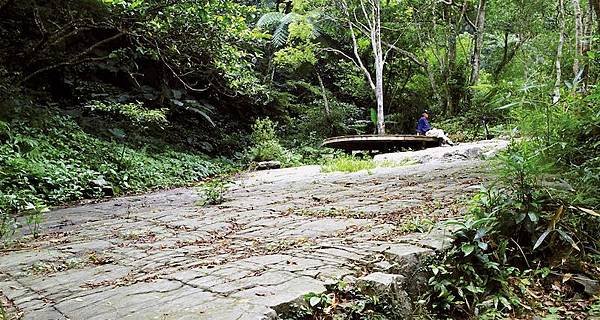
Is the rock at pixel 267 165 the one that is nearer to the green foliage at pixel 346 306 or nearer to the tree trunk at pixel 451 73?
the tree trunk at pixel 451 73

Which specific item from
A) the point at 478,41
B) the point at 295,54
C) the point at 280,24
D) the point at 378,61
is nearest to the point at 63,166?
the point at 295,54

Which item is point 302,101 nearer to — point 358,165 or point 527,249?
point 358,165

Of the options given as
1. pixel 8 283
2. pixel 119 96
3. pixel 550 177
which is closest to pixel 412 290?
pixel 550 177

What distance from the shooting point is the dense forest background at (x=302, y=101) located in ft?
9.33

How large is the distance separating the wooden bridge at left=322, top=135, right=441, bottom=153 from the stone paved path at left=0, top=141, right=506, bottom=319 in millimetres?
6790

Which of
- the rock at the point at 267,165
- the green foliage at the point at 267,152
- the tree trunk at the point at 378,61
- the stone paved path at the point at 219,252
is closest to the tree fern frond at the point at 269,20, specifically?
the tree trunk at the point at 378,61

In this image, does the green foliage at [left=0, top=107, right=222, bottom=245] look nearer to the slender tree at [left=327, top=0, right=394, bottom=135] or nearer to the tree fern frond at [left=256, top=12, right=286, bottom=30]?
the slender tree at [left=327, top=0, right=394, bottom=135]

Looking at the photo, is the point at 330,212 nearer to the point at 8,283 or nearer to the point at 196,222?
the point at 196,222

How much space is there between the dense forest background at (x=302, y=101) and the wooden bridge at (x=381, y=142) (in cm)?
47

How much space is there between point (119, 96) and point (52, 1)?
2397 millimetres

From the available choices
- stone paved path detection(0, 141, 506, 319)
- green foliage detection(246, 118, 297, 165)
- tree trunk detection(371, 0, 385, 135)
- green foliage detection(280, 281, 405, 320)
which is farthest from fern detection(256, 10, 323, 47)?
green foliage detection(280, 281, 405, 320)

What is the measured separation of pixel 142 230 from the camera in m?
4.12

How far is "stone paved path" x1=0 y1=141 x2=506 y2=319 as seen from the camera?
2.12 metres

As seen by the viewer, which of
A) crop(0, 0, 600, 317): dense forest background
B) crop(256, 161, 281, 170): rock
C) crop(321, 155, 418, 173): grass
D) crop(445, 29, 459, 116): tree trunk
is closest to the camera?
crop(0, 0, 600, 317): dense forest background
